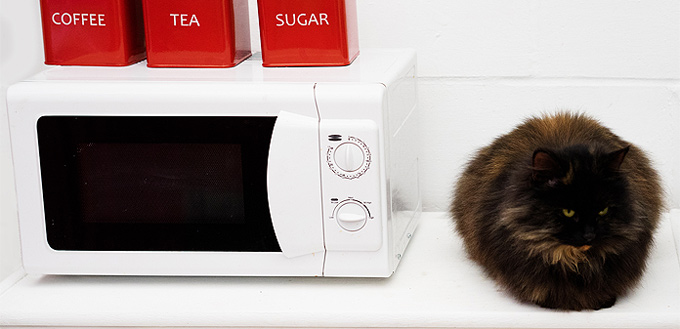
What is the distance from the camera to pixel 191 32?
1.35 metres

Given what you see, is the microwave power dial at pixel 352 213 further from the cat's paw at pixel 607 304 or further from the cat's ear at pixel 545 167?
the cat's paw at pixel 607 304

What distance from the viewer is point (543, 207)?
3.72 feet

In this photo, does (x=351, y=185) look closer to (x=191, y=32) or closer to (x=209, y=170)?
(x=209, y=170)

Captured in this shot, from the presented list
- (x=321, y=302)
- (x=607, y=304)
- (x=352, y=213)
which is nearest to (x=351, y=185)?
(x=352, y=213)

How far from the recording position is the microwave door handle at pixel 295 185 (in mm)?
1209

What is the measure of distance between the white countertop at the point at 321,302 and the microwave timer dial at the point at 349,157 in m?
0.21

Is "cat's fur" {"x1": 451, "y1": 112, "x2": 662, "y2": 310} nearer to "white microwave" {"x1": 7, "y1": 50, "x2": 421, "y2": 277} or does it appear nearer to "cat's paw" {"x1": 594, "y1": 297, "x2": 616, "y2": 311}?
"cat's paw" {"x1": 594, "y1": 297, "x2": 616, "y2": 311}

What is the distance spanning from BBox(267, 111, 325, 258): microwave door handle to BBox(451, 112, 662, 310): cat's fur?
0.89 ft

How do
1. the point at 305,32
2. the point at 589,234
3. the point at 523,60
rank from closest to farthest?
the point at 589,234 → the point at 305,32 → the point at 523,60

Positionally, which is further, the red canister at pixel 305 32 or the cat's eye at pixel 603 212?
the red canister at pixel 305 32

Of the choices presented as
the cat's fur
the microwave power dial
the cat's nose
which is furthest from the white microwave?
the cat's nose

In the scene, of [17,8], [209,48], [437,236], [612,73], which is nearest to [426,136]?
[437,236]

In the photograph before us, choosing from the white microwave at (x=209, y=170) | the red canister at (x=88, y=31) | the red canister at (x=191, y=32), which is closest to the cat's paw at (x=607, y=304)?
the white microwave at (x=209, y=170)

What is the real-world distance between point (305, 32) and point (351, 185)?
11.2 inches
